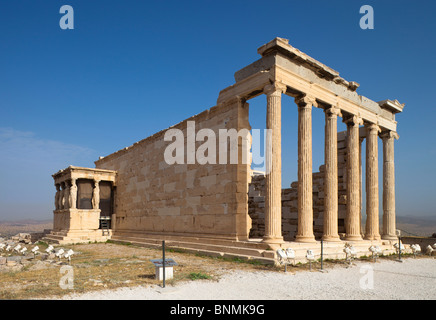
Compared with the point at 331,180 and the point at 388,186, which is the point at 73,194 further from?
the point at 388,186

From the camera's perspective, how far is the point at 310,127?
14797 mm

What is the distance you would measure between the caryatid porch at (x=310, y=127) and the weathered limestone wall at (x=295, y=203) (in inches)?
48.6

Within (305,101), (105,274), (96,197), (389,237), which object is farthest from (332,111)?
(96,197)

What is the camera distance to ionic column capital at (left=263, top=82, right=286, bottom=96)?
528 inches

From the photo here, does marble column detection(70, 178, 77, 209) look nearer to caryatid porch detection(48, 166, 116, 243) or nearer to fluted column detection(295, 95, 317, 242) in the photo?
caryatid porch detection(48, 166, 116, 243)

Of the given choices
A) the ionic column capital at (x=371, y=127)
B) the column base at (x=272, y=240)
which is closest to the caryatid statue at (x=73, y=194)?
the column base at (x=272, y=240)

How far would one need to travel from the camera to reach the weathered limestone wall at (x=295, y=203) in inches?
712

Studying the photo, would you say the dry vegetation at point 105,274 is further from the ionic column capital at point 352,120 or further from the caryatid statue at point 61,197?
the caryatid statue at point 61,197

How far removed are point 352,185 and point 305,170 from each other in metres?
3.57
